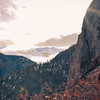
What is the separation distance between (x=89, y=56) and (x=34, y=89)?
524 feet

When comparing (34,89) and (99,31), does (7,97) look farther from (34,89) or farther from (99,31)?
(99,31)

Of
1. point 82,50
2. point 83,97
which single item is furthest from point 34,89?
point 83,97

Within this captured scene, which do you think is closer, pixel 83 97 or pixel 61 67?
pixel 83 97

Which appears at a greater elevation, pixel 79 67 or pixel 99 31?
pixel 99 31

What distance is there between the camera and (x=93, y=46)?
30188mm

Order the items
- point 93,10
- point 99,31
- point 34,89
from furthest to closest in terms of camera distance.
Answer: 1. point 34,89
2. point 93,10
3. point 99,31

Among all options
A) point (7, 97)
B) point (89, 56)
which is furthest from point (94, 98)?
point (7, 97)

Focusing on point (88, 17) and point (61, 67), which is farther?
point (61, 67)

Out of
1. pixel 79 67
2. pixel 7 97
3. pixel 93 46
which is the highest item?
pixel 93 46

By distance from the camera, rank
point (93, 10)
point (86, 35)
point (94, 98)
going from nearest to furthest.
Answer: point (94, 98) < point (93, 10) < point (86, 35)

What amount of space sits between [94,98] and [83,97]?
91 cm

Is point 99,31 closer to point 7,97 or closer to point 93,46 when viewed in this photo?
point 93,46

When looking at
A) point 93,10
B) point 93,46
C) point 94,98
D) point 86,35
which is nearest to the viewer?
point 94,98

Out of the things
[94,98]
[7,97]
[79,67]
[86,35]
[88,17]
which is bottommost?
[7,97]
